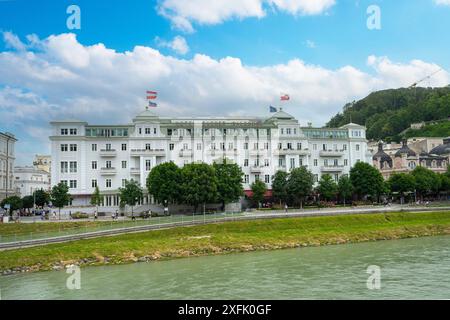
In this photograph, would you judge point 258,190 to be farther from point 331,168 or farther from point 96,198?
point 96,198

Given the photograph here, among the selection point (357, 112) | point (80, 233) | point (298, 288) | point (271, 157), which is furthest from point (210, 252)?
point (357, 112)

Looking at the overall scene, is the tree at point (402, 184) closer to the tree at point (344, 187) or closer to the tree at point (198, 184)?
the tree at point (344, 187)

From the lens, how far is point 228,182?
58.4m

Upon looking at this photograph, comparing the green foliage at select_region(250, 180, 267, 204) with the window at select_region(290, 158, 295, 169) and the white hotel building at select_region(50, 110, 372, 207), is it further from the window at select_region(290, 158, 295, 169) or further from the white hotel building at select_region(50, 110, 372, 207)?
the window at select_region(290, 158, 295, 169)

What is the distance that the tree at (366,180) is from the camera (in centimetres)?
6888

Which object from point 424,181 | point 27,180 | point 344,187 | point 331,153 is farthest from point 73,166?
point 424,181

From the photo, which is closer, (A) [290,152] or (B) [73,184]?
(B) [73,184]

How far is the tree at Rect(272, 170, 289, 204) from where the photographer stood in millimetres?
64688

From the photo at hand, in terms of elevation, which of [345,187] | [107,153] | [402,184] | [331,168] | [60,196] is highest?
[107,153]

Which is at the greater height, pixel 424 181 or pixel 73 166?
pixel 73 166

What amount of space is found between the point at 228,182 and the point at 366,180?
2519cm

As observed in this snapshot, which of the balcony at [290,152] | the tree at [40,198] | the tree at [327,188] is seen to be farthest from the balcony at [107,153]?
the tree at [327,188]

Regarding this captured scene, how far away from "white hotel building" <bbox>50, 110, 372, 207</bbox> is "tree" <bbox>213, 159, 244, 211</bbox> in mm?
8128

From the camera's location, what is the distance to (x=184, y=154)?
66.9 m
